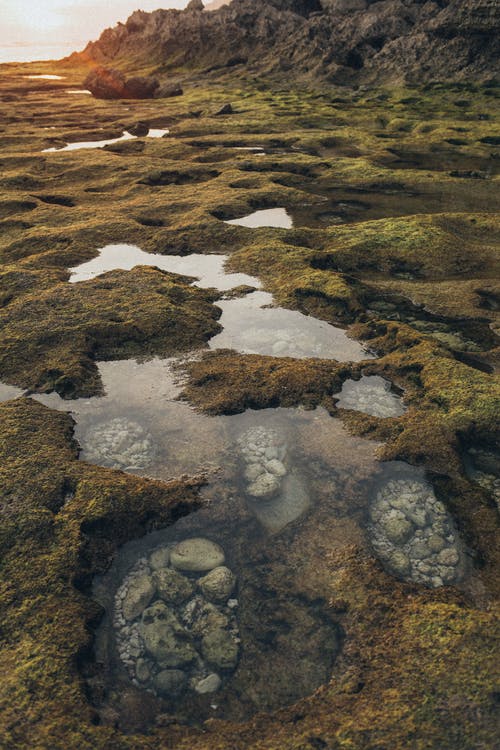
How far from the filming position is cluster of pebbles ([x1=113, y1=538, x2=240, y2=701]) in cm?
637

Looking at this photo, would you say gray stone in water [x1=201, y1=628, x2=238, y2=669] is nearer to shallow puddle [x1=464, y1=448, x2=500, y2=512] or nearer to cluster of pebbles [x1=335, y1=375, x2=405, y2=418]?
shallow puddle [x1=464, y1=448, x2=500, y2=512]

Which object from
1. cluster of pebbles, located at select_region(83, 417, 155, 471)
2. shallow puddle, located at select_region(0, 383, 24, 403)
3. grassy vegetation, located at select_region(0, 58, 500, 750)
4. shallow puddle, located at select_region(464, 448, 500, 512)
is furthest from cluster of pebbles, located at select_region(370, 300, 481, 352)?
shallow puddle, located at select_region(0, 383, 24, 403)

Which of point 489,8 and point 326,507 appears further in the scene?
point 489,8

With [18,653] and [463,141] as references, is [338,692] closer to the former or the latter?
[18,653]

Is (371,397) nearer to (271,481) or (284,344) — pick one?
(284,344)

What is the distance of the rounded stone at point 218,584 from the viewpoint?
7.20 m

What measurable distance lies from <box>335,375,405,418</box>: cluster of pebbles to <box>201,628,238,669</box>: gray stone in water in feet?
18.1

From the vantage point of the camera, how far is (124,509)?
328 inches

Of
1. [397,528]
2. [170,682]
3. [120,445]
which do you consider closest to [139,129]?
[120,445]

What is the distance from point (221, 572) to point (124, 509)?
1989 millimetres

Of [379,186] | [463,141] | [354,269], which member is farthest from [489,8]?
[354,269]

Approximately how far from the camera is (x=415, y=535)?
Answer: 7.98 meters

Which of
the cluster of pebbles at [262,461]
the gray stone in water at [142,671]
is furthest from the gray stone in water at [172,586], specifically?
the cluster of pebbles at [262,461]

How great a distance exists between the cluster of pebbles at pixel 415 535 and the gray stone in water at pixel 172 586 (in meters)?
2.88
